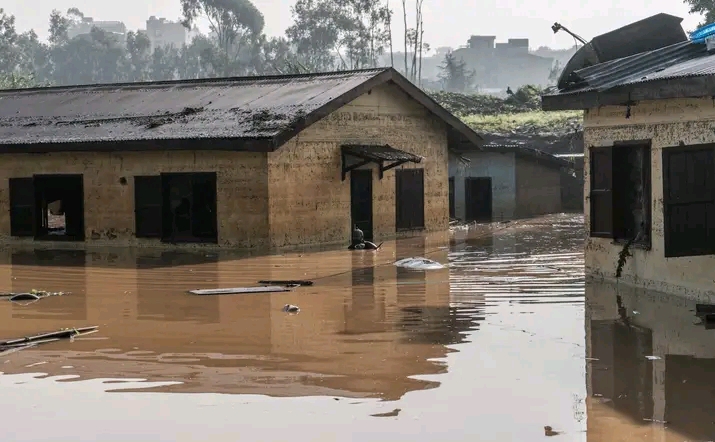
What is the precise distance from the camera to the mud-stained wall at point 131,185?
2270 centimetres

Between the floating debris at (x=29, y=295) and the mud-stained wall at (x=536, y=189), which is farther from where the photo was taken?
the mud-stained wall at (x=536, y=189)

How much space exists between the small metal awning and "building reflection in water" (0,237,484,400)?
4.43 metres

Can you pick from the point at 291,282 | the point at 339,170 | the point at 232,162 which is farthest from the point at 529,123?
the point at 291,282

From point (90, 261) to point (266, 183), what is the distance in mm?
3561

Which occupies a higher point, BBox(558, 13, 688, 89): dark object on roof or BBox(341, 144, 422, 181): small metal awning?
BBox(558, 13, 688, 89): dark object on roof

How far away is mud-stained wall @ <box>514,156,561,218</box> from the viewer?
34062 millimetres

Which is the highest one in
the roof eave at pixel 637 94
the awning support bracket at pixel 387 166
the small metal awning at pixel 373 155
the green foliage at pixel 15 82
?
the green foliage at pixel 15 82

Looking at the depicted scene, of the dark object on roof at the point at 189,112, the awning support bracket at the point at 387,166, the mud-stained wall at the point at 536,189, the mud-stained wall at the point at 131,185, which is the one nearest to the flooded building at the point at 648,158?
the dark object on roof at the point at 189,112

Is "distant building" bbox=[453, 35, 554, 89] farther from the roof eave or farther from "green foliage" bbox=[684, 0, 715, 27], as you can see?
the roof eave

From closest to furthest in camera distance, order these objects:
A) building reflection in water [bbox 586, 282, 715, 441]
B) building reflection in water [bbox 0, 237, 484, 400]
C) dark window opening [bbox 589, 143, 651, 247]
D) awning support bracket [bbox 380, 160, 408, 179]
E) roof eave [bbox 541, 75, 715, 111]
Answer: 1. building reflection in water [bbox 586, 282, 715, 441]
2. building reflection in water [bbox 0, 237, 484, 400]
3. roof eave [bbox 541, 75, 715, 111]
4. dark window opening [bbox 589, 143, 651, 247]
5. awning support bracket [bbox 380, 160, 408, 179]

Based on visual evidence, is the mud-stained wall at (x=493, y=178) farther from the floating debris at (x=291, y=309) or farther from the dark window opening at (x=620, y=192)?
the floating debris at (x=291, y=309)

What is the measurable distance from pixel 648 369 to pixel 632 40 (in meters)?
9.26

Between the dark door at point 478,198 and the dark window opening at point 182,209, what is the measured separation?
11.8 m

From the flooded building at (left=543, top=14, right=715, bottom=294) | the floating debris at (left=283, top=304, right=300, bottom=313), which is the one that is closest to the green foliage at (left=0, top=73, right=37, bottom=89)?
the flooded building at (left=543, top=14, right=715, bottom=294)
